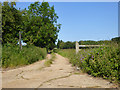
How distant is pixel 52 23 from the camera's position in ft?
82.0

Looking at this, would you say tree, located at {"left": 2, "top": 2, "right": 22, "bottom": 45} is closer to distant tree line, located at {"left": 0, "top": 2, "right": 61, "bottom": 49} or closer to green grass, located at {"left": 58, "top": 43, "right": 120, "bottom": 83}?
distant tree line, located at {"left": 0, "top": 2, "right": 61, "bottom": 49}

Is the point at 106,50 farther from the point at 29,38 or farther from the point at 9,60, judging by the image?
the point at 29,38

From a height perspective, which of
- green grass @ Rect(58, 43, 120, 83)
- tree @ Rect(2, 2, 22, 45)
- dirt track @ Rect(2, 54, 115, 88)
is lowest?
dirt track @ Rect(2, 54, 115, 88)

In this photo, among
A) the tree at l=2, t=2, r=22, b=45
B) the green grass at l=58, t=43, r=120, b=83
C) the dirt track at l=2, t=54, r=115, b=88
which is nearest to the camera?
the dirt track at l=2, t=54, r=115, b=88

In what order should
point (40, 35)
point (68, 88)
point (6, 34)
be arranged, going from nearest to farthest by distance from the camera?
point (68, 88) → point (6, 34) → point (40, 35)

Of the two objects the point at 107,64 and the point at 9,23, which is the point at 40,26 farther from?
the point at 107,64

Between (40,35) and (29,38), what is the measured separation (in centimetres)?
216

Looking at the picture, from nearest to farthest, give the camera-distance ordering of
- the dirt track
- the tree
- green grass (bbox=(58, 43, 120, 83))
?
1. the dirt track
2. green grass (bbox=(58, 43, 120, 83))
3. the tree

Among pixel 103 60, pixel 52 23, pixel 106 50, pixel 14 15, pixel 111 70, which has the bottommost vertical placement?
pixel 111 70

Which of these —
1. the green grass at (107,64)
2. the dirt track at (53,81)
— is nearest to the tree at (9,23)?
the dirt track at (53,81)

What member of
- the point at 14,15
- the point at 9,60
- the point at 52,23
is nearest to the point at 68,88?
the point at 9,60

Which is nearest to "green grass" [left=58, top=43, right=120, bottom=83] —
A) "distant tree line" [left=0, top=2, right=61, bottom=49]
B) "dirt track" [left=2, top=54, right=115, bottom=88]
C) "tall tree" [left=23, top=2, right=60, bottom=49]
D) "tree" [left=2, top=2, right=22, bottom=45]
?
"dirt track" [left=2, top=54, right=115, bottom=88]

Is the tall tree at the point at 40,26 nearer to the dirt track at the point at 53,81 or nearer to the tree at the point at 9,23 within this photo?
the tree at the point at 9,23

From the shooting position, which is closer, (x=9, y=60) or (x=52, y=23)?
(x=9, y=60)
